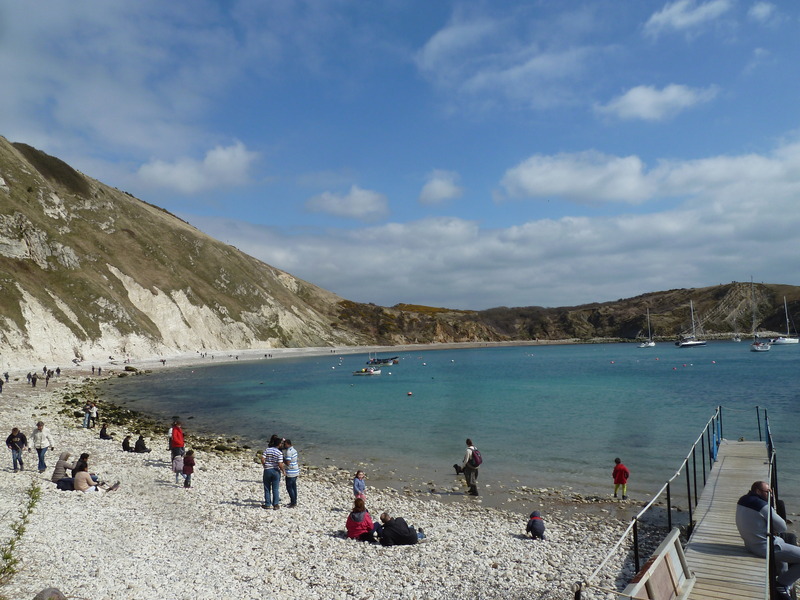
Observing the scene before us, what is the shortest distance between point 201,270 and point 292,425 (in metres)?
103

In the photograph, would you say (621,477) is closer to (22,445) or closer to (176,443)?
(176,443)

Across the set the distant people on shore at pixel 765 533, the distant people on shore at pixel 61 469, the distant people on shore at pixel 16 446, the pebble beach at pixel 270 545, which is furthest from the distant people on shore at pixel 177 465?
the distant people on shore at pixel 765 533

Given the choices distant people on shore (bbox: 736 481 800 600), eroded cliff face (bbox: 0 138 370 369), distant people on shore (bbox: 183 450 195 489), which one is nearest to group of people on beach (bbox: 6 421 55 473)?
distant people on shore (bbox: 183 450 195 489)

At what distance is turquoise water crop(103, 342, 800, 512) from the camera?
24.2 metres

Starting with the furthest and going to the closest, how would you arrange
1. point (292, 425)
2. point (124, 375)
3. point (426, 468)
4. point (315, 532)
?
point (124, 375), point (292, 425), point (426, 468), point (315, 532)


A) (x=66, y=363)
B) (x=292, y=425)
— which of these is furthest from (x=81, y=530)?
(x=66, y=363)

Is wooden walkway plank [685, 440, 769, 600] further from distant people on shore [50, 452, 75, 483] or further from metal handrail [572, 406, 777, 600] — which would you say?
distant people on shore [50, 452, 75, 483]

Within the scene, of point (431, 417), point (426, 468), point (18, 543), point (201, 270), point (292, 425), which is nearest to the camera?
point (18, 543)

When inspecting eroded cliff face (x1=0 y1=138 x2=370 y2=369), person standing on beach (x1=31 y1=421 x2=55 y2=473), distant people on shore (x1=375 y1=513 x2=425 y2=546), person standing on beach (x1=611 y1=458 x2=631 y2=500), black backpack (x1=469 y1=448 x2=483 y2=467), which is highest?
eroded cliff face (x1=0 y1=138 x2=370 y2=369)

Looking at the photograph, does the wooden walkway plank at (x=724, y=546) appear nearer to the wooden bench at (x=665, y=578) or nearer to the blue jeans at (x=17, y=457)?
the wooden bench at (x=665, y=578)

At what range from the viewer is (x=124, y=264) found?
10388 cm

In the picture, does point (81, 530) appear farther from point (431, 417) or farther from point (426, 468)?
point (431, 417)

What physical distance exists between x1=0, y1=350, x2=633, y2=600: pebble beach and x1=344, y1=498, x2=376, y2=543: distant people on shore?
29cm

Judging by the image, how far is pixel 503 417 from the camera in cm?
3925
